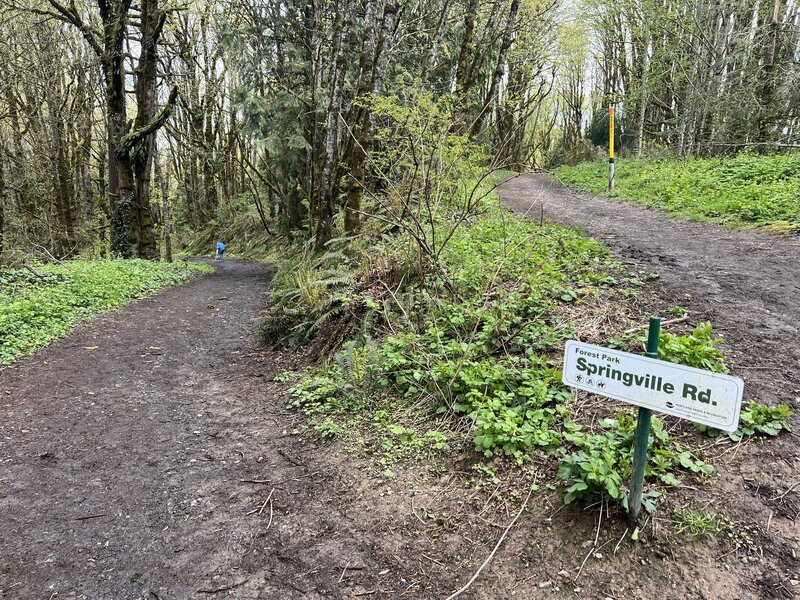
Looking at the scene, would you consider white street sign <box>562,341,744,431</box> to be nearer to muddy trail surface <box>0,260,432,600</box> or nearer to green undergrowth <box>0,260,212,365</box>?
muddy trail surface <box>0,260,432,600</box>

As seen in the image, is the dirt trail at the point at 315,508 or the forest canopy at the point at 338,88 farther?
the forest canopy at the point at 338,88

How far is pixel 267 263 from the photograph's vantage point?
716 inches

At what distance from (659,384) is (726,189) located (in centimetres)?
928

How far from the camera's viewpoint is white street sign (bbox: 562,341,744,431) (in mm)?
1861

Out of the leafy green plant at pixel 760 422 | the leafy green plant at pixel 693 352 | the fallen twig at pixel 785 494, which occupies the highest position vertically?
the leafy green plant at pixel 693 352

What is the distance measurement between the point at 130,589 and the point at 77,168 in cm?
2498

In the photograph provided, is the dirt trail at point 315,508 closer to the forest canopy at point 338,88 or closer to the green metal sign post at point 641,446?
the green metal sign post at point 641,446

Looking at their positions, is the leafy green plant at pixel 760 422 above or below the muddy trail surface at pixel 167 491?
above

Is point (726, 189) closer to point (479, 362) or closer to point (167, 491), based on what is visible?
point (479, 362)

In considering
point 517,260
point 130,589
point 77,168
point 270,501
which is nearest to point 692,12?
point 517,260

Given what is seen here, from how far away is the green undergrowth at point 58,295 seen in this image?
654cm

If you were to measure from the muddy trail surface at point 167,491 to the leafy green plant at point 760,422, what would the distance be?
2294 mm

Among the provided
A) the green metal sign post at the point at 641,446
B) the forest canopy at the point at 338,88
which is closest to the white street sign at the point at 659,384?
the green metal sign post at the point at 641,446

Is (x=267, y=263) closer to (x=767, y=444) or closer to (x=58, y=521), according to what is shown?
(x=58, y=521)
